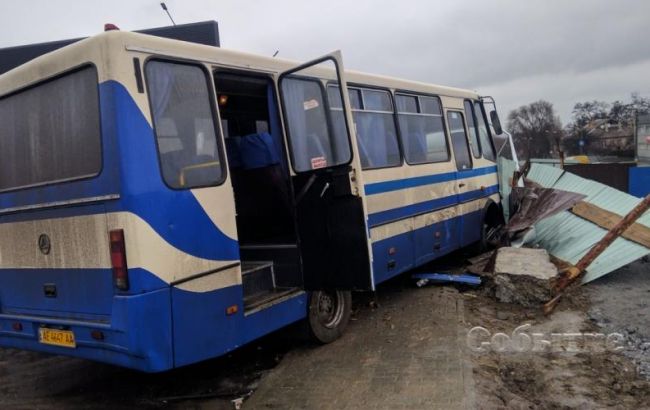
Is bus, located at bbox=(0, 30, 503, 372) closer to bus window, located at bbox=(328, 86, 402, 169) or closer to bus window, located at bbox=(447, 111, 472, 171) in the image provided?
bus window, located at bbox=(328, 86, 402, 169)

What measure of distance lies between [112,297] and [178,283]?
0.46m

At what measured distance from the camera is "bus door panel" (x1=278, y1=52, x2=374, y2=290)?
15.7ft

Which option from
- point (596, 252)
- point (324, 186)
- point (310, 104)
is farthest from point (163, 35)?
point (596, 252)

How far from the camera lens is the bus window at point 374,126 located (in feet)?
21.1

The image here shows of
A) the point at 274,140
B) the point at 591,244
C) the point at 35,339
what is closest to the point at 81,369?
the point at 35,339

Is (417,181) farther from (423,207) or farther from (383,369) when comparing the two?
(383,369)

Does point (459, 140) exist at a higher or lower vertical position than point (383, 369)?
higher

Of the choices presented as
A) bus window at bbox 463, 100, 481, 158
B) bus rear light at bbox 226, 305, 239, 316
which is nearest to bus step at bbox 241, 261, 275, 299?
bus rear light at bbox 226, 305, 239, 316

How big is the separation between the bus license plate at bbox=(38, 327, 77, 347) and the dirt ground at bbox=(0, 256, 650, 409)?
34.1 inches

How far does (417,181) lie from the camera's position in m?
7.45

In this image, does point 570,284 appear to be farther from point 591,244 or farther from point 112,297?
point 112,297

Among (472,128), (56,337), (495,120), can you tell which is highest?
(495,120)

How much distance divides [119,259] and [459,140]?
628 cm

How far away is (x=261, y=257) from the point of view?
5.59 m
